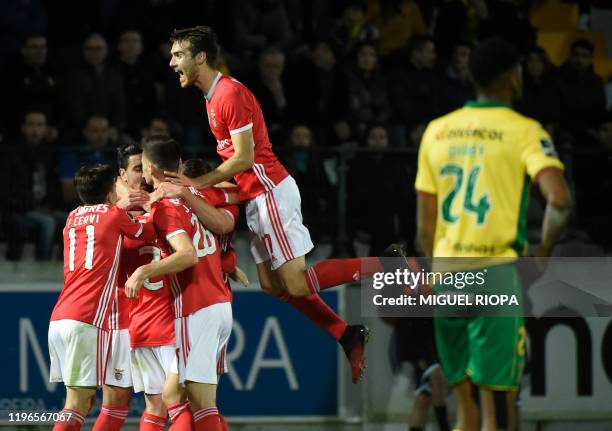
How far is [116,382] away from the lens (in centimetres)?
729

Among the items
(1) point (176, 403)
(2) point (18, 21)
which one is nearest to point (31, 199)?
(2) point (18, 21)

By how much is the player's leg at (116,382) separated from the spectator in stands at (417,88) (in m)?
4.64

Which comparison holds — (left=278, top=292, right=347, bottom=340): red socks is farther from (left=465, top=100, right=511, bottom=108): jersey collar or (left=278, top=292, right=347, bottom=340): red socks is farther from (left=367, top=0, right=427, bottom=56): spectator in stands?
(left=367, top=0, right=427, bottom=56): spectator in stands

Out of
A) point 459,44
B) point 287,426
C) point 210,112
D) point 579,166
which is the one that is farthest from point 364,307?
point 459,44

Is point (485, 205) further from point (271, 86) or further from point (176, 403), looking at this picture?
point (271, 86)

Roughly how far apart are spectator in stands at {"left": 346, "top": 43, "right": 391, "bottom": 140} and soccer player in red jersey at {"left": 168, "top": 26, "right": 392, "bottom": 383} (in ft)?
11.0

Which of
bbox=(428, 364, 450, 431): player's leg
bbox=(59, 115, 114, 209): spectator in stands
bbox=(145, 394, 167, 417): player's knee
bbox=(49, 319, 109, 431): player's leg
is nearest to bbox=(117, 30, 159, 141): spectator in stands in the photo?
bbox=(59, 115, 114, 209): spectator in stands

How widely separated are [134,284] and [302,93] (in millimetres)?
4822

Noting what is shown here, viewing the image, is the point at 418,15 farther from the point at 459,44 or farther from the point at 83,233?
the point at 83,233

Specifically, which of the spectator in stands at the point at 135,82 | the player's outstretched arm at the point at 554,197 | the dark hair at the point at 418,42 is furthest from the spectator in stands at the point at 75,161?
the player's outstretched arm at the point at 554,197

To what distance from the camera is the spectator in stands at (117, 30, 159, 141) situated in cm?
1072

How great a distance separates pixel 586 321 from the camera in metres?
9.56

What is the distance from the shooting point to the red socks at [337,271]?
796 centimetres

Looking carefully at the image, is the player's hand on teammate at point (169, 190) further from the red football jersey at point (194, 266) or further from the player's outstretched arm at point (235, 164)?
the player's outstretched arm at point (235, 164)
